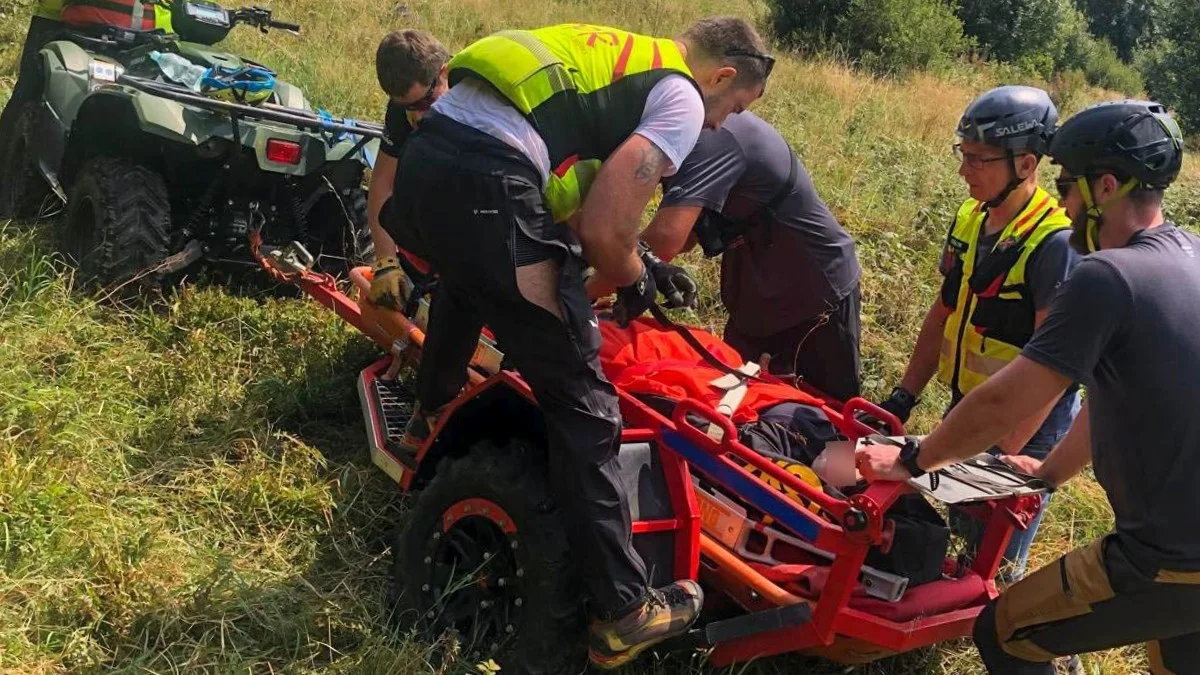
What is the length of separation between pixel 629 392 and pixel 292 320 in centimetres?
258

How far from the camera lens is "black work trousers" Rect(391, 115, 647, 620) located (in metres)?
2.72

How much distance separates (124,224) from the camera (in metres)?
4.95

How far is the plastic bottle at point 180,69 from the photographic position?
557 centimetres

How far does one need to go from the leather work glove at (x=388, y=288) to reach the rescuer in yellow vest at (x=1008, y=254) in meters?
2.35

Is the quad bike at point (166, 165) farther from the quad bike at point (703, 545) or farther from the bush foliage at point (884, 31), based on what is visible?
the bush foliage at point (884, 31)

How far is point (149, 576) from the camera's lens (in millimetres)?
3359

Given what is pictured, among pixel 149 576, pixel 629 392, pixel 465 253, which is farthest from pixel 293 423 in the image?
pixel 465 253

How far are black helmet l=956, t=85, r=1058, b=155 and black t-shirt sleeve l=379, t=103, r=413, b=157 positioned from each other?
2.54m

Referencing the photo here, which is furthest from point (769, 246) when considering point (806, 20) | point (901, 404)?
point (806, 20)

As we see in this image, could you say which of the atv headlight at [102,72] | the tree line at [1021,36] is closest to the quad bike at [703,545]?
the atv headlight at [102,72]

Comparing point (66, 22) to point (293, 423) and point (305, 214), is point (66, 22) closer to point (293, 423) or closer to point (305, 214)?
point (305, 214)

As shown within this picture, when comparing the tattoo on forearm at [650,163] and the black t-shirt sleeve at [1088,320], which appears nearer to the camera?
the black t-shirt sleeve at [1088,320]

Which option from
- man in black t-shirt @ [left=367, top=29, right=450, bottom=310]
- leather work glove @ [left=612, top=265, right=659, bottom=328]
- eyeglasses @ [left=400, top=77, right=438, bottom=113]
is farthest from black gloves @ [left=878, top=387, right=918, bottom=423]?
eyeglasses @ [left=400, top=77, right=438, bottom=113]

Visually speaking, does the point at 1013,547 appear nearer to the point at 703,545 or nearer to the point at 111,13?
the point at 703,545
